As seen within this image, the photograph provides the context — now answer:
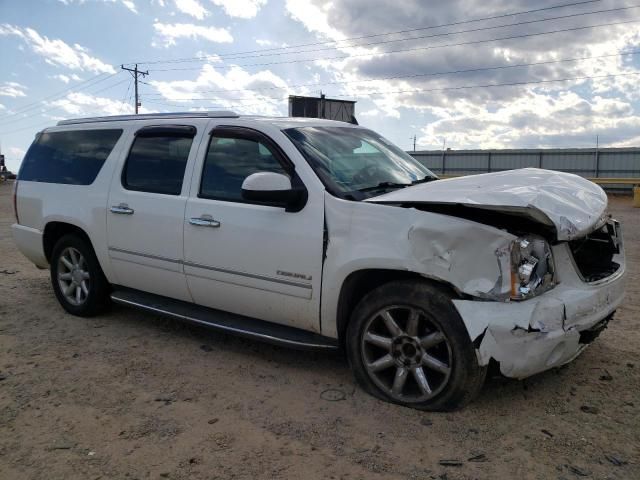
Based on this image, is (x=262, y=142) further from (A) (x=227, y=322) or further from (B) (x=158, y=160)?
(A) (x=227, y=322)

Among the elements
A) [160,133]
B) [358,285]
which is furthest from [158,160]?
[358,285]

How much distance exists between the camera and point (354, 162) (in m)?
3.98

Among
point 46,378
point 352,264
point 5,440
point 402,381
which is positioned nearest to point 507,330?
point 402,381

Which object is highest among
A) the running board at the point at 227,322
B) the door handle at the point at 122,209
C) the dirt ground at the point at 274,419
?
the door handle at the point at 122,209

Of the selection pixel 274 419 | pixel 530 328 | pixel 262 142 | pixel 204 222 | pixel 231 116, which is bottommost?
pixel 274 419

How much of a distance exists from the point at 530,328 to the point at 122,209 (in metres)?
3.39

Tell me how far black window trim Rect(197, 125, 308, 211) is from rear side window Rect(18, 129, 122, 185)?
1.30 m

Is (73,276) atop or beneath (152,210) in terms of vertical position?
beneath

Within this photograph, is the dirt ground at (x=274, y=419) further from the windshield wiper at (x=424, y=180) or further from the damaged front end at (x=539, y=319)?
the windshield wiper at (x=424, y=180)

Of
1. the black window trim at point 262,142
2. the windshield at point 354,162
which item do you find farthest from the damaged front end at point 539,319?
the black window trim at point 262,142

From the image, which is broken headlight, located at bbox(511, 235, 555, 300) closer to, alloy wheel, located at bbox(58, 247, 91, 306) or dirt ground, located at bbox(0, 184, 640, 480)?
dirt ground, located at bbox(0, 184, 640, 480)

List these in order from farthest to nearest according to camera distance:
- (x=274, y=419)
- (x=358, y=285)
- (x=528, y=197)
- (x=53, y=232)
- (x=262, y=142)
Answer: (x=53, y=232) → (x=262, y=142) → (x=358, y=285) → (x=274, y=419) → (x=528, y=197)

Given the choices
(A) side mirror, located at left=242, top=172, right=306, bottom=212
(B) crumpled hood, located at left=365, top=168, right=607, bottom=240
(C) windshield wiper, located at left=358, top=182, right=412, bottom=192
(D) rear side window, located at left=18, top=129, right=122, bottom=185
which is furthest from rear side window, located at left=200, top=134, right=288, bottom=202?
(D) rear side window, located at left=18, top=129, right=122, bottom=185

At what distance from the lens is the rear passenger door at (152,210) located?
424cm
